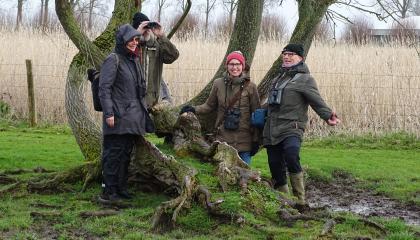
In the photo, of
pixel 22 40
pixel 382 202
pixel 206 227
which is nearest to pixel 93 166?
pixel 206 227

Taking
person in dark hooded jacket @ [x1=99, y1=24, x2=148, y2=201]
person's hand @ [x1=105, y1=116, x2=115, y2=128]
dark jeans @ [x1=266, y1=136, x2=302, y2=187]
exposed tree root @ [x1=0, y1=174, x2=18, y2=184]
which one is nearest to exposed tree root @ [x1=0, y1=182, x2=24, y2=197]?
exposed tree root @ [x1=0, y1=174, x2=18, y2=184]

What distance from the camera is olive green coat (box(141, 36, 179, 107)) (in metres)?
6.74

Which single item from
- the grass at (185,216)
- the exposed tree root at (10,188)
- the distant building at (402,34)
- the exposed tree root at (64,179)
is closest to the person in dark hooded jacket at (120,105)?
the grass at (185,216)

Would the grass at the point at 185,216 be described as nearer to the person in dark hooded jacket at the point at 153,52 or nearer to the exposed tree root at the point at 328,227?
the exposed tree root at the point at 328,227

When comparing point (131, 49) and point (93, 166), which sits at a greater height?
point (131, 49)

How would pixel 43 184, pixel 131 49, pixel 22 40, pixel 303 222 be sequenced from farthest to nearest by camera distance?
1. pixel 22 40
2. pixel 43 184
3. pixel 131 49
4. pixel 303 222

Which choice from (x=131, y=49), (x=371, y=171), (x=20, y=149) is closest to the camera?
(x=131, y=49)

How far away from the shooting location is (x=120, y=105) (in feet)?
19.8

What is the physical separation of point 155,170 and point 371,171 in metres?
3.83

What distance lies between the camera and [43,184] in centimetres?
670

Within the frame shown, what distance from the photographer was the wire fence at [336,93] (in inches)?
504

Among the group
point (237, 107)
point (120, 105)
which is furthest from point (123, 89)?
point (237, 107)

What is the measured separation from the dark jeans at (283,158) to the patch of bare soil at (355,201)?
69 centimetres

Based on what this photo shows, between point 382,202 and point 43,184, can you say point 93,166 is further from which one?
point 382,202
